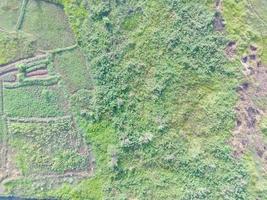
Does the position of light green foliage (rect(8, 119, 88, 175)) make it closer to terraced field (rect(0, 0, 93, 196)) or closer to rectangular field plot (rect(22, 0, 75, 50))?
terraced field (rect(0, 0, 93, 196))

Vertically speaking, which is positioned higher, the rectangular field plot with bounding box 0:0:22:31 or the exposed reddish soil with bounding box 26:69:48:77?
the rectangular field plot with bounding box 0:0:22:31

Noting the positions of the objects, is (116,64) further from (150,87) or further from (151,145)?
(151,145)

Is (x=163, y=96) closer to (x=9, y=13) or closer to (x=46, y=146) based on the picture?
(x=46, y=146)

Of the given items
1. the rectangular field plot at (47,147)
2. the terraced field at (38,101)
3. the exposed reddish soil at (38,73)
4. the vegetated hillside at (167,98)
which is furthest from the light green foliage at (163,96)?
the exposed reddish soil at (38,73)

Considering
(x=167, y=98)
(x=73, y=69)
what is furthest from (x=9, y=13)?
(x=167, y=98)

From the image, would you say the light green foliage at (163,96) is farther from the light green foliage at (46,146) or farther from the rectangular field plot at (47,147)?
the light green foliage at (46,146)

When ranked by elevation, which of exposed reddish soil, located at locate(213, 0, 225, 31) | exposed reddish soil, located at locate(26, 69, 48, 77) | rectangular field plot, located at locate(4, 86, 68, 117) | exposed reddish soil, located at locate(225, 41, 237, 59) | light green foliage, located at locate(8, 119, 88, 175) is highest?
exposed reddish soil, located at locate(213, 0, 225, 31)

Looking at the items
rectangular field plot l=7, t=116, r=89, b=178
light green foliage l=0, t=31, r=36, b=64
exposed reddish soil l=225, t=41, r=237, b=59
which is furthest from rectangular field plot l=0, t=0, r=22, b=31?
exposed reddish soil l=225, t=41, r=237, b=59

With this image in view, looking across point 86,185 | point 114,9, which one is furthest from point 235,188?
point 114,9
